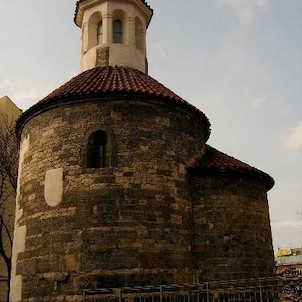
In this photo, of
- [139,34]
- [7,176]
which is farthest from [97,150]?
[7,176]

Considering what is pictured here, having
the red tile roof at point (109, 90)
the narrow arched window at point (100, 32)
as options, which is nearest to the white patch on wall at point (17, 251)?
the red tile roof at point (109, 90)

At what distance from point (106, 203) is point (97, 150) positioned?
145cm

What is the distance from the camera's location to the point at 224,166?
35.0ft

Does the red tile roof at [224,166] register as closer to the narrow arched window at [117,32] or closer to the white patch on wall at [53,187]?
the white patch on wall at [53,187]

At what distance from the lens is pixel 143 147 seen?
9953mm

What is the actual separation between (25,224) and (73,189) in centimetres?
169

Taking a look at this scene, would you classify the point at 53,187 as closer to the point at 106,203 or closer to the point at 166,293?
the point at 106,203

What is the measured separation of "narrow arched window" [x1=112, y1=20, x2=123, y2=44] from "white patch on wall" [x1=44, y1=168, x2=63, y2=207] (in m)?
6.12

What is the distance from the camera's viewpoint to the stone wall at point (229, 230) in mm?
9984

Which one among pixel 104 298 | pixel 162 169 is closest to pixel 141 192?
pixel 162 169

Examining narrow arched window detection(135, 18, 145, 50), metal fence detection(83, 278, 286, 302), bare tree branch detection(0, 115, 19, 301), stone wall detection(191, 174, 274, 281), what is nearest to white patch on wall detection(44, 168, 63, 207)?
metal fence detection(83, 278, 286, 302)

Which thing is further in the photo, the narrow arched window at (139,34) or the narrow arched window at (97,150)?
the narrow arched window at (139,34)

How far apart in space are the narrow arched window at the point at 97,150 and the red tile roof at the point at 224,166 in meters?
2.37

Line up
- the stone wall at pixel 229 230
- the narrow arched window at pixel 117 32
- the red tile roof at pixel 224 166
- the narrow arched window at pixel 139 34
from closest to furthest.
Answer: the stone wall at pixel 229 230 → the red tile roof at pixel 224 166 → the narrow arched window at pixel 117 32 → the narrow arched window at pixel 139 34
